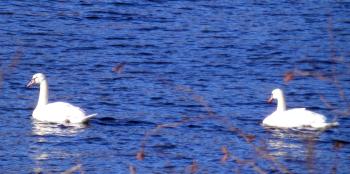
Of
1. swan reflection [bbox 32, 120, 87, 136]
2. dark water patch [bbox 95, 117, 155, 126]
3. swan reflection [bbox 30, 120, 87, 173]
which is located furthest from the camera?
dark water patch [bbox 95, 117, 155, 126]

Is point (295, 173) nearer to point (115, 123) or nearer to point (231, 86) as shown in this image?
point (115, 123)

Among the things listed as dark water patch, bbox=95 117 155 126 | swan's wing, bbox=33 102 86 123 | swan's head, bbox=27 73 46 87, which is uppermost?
swan's head, bbox=27 73 46 87

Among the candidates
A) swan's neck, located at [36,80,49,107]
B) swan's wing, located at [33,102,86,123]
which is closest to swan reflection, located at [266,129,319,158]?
swan's wing, located at [33,102,86,123]

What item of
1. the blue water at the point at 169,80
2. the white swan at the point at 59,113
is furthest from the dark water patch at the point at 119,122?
the white swan at the point at 59,113

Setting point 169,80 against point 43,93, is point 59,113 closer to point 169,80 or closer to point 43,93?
point 43,93

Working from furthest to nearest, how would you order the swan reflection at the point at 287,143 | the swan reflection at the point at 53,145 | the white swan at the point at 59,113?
1. the white swan at the point at 59,113
2. the swan reflection at the point at 287,143
3. the swan reflection at the point at 53,145

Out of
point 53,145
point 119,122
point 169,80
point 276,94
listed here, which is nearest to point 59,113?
point 119,122

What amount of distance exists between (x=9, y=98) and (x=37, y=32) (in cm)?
572

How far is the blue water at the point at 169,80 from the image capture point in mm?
12125

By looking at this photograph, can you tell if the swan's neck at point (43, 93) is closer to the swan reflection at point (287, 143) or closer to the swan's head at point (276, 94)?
the swan's head at point (276, 94)

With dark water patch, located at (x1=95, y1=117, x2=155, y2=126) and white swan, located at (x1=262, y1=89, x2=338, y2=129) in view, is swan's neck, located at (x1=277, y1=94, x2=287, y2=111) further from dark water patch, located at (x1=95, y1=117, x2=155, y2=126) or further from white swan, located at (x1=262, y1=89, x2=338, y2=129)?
dark water patch, located at (x1=95, y1=117, x2=155, y2=126)

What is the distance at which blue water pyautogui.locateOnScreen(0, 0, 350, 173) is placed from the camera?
12.1 m

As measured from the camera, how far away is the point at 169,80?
17.8 m

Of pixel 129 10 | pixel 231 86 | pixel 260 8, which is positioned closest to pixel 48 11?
pixel 129 10
